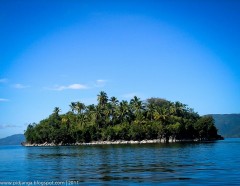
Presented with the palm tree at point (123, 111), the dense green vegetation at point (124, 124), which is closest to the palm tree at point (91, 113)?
the dense green vegetation at point (124, 124)

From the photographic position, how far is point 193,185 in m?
23.8

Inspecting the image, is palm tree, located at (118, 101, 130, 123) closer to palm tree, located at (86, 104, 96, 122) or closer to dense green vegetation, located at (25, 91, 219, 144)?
dense green vegetation, located at (25, 91, 219, 144)

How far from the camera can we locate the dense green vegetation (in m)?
151

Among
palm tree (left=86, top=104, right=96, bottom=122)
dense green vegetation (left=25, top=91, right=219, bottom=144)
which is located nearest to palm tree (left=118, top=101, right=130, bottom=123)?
dense green vegetation (left=25, top=91, right=219, bottom=144)

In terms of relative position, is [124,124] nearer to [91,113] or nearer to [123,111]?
[123,111]

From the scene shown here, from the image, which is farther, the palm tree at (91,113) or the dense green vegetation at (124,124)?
the palm tree at (91,113)

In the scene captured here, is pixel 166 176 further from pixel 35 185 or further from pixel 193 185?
pixel 35 185

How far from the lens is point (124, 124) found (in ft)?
509

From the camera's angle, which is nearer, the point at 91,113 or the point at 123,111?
the point at 123,111

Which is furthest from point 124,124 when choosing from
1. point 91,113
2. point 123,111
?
point 91,113

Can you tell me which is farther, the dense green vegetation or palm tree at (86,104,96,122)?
palm tree at (86,104,96,122)

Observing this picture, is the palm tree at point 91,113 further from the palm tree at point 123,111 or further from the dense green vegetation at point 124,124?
the palm tree at point 123,111

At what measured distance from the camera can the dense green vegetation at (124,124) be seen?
495ft

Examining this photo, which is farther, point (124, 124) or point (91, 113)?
A: point (91, 113)
